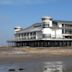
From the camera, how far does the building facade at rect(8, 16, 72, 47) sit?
2936 inches

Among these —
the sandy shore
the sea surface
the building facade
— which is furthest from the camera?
the building facade

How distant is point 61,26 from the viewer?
81.3 m

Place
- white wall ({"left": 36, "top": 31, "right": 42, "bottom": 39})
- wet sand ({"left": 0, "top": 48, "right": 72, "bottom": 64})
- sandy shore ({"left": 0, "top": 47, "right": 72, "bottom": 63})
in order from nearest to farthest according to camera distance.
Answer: wet sand ({"left": 0, "top": 48, "right": 72, "bottom": 64})
sandy shore ({"left": 0, "top": 47, "right": 72, "bottom": 63})
white wall ({"left": 36, "top": 31, "right": 42, "bottom": 39})

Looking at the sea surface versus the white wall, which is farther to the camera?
the white wall

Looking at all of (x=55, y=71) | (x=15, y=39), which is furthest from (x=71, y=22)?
(x=55, y=71)

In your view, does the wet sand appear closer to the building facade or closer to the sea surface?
the sea surface

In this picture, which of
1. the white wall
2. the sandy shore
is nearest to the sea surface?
the sandy shore

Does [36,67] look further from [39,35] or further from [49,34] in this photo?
[39,35]

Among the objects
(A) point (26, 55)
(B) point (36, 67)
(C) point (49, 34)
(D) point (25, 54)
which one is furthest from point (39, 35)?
(B) point (36, 67)

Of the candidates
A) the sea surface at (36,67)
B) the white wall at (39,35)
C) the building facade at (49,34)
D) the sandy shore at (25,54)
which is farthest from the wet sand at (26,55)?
the white wall at (39,35)

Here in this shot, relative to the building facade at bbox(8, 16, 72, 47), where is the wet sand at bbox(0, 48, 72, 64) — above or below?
below

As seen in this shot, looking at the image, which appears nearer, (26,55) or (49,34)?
(26,55)

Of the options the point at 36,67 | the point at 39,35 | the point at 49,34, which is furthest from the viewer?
the point at 39,35

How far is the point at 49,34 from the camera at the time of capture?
77625 mm
